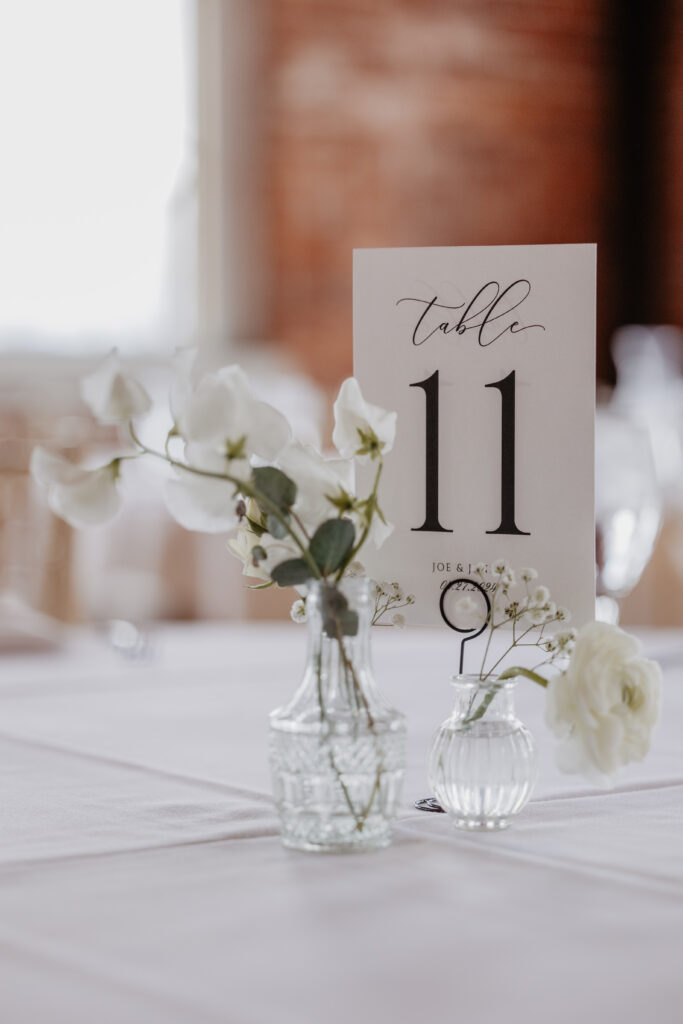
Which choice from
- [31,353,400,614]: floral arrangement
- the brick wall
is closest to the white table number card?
[31,353,400,614]: floral arrangement

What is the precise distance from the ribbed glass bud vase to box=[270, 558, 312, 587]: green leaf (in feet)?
0.33

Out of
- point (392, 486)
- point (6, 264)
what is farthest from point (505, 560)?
point (6, 264)

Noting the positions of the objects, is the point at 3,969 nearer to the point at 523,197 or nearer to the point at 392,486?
the point at 392,486

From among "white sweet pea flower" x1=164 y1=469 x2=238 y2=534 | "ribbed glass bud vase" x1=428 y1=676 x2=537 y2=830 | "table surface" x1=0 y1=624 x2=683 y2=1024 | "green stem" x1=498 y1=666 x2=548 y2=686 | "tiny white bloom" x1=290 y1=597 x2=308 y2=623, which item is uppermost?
"white sweet pea flower" x1=164 y1=469 x2=238 y2=534

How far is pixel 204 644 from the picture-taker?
160 cm

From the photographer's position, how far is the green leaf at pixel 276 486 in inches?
24.2

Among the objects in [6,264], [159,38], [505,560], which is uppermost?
[159,38]

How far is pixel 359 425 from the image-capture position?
65 centimetres

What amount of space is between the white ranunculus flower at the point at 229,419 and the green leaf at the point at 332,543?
0.04 metres

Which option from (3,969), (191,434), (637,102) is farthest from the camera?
(637,102)

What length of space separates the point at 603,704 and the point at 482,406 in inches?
8.0

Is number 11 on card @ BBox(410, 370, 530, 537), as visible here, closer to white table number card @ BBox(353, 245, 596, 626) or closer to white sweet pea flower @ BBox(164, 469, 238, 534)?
white table number card @ BBox(353, 245, 596, 626)

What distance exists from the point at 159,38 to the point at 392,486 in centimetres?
490

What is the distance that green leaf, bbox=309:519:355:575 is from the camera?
2.01ft
